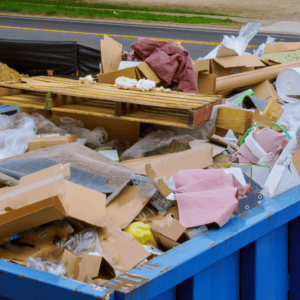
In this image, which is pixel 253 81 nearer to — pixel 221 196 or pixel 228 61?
pixel 228 61

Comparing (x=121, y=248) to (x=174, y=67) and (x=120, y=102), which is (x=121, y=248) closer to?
(x=120, y=102)

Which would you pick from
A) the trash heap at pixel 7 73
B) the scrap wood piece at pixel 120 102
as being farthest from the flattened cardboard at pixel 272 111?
the trash heap at pixel 7 73

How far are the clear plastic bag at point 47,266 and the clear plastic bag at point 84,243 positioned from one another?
0.12 meters

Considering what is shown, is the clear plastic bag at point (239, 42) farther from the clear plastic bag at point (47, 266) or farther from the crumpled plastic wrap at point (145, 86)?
the clear plastic bag at point (47, 266)

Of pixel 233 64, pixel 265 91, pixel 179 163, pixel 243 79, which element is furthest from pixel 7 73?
pixel 179 163

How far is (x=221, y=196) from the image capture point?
5.10ft

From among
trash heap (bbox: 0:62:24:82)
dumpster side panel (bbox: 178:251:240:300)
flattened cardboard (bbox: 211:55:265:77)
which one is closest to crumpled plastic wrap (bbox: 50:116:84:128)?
flattened cardboard (bbox: 211:55:265:77)

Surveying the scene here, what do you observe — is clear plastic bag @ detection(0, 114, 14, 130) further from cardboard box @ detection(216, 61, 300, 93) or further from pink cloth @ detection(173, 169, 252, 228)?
cardboard box @ detection(216, 61, 300, 93)

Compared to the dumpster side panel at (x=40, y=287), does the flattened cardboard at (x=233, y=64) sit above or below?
above

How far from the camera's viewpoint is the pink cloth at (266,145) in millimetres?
2170

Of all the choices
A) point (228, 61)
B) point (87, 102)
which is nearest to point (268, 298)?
point (87, 102)

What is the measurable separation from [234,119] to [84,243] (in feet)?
6.15

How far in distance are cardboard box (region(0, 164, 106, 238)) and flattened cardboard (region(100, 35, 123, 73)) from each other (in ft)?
9.18

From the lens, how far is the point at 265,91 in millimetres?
4281
